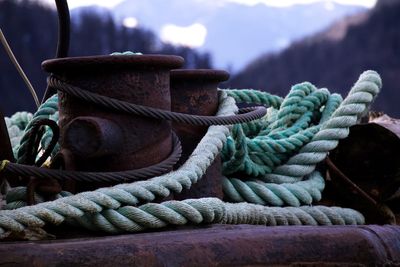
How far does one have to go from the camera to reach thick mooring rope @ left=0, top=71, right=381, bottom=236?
1.33 metres

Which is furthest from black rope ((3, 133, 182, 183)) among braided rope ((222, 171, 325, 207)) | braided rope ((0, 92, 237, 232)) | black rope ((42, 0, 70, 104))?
black rope ((42, 0, 70, 104))

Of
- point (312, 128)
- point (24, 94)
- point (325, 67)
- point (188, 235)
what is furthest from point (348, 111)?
point (325, 67)

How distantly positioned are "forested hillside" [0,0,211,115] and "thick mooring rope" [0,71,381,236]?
12013 mm

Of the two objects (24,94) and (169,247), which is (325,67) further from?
(169,247)

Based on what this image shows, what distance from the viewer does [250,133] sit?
6.86ft

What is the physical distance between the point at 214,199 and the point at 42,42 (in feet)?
47.8

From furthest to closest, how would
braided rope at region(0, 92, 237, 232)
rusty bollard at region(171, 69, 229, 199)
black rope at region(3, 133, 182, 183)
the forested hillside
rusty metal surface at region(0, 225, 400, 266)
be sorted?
the forested hillside < rusty bollard at region(171, 69, 229, 199) < black rope at region(3, 133, 182, 183) < braided rope at region(0, 92, 237, 232) < rusty metal surface at region(0, 225, 400, 266)

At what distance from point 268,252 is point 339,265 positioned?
124mm

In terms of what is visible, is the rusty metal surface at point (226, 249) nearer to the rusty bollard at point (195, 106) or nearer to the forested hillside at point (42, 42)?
the rusty bollard at point (195, 106)

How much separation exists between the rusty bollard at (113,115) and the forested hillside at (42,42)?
12.3m

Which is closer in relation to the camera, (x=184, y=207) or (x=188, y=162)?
(x=184, y=207)

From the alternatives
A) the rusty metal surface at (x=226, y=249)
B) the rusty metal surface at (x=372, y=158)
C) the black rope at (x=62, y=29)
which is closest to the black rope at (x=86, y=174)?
the rusty metal surface at (x=226, y=249)

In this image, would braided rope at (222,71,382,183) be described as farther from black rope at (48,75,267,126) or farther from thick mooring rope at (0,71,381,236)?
black rope at (48,75,267,126)

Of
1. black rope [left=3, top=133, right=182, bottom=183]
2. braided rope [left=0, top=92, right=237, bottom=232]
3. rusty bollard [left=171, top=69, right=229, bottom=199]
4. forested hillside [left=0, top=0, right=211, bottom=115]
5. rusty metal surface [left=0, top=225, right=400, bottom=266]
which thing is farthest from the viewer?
forested hillside [left=0, top=0, right=211, bottom=115]
